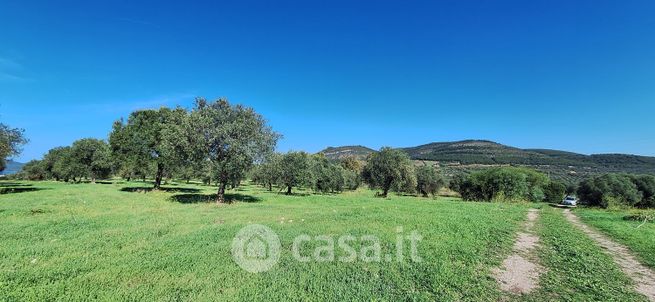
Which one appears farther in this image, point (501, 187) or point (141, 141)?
point (501, 187)

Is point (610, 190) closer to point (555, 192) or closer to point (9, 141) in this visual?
point (555, 192)

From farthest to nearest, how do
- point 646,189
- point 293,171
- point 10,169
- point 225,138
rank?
point 10,169, point 646,189, point 293,171, point 225,138

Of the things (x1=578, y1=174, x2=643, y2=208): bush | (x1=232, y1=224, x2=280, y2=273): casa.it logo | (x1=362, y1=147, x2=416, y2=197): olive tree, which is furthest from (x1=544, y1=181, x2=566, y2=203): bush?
(x1=232, y1=224, x2=280, y2=273): casa.it logo

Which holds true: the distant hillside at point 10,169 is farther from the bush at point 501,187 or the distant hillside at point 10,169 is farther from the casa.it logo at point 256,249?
the bush at point 501,187

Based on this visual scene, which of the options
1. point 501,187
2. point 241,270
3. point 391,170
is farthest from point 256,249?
point 501,187

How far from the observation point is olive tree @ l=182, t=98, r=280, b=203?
28844 millimetres

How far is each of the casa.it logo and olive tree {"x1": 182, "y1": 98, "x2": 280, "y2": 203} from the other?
51.1 feet

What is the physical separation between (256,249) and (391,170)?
1939 inches

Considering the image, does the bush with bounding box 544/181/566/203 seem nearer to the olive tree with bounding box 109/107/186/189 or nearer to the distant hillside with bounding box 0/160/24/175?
the olive tree with bounding box 109/107/186/189

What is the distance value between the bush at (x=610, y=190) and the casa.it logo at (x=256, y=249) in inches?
3161

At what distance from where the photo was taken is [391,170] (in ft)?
191

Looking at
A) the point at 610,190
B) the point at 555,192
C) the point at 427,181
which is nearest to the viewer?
the point at 610,190

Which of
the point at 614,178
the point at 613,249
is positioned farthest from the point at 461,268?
the point at 614,178

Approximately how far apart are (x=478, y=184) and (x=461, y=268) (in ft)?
219
